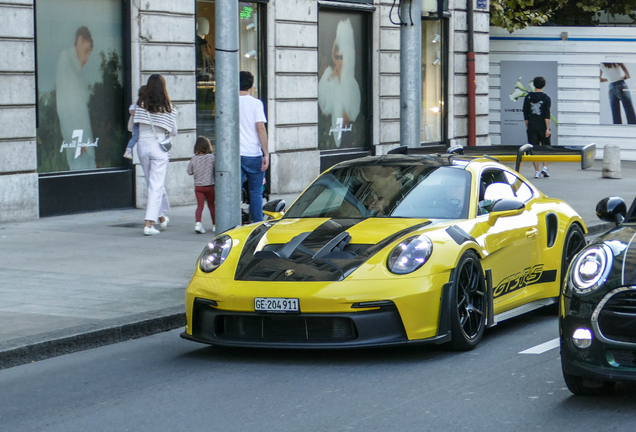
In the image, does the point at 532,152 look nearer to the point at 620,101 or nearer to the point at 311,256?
the point at 311,256

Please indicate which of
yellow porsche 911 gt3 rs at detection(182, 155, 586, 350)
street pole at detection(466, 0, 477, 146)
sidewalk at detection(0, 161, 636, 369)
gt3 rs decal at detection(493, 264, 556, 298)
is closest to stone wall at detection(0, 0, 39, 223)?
sidewalk at detection(0, 161, 636, 369)

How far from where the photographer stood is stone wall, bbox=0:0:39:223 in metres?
13.3

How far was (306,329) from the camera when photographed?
20.8 feet

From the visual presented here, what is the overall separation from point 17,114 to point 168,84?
2842 mm

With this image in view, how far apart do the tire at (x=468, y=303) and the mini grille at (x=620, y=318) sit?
1.56 m

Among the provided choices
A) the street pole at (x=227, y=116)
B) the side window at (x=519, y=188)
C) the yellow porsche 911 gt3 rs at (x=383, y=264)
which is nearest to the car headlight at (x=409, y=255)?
the yellow porsche 911 gt3 rs at (x=383, y=264)

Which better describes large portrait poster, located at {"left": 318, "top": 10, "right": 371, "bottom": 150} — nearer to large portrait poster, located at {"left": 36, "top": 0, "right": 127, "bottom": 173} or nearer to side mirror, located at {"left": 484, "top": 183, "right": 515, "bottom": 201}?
large portrait poster, located at {"left": 36, "top": 0, "right": 127, "bottom": 173}

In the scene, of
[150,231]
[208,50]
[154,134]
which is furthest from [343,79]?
[150,231]

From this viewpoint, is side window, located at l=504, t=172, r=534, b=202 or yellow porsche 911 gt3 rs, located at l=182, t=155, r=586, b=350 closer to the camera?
yellow porsche 911 gt3 rs, located at l=182, t=155, r=586, b=350

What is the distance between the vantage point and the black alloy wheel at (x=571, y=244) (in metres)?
8.17

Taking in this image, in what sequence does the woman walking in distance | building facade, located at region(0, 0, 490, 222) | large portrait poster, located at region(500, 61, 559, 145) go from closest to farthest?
the woman walking in distance < building facade, located at region(0, 0, 490, 222) < large portrait poster, located at region(500, 61, 559, 145)

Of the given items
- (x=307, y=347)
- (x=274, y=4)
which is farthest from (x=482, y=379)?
(x=274, y=4)

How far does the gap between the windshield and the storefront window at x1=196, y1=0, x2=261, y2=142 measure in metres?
8.93

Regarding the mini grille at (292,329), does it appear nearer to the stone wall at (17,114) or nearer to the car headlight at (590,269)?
the car headlight at (590,269)
